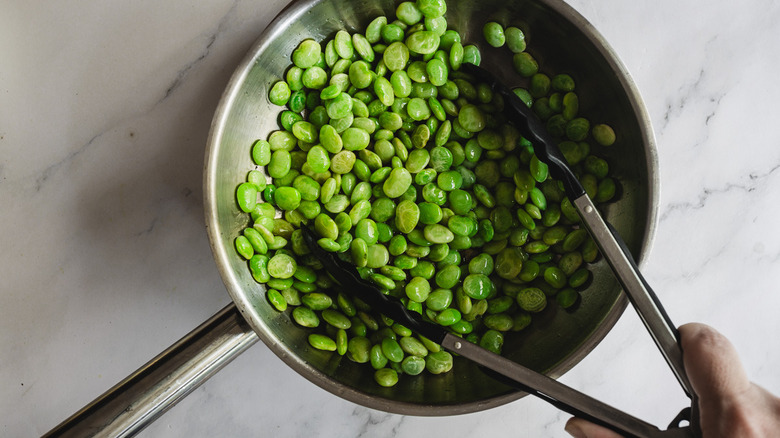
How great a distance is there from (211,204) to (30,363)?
1.24 feet

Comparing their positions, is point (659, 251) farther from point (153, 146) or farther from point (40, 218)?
point (40, 218)

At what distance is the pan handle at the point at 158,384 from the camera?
0.55 metres

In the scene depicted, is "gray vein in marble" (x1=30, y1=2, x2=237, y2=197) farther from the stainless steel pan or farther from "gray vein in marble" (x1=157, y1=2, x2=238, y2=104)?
the stainless steel pan

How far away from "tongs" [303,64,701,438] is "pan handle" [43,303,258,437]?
13cm

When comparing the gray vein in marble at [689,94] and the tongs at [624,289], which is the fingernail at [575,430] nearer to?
the tongs at [624,289]

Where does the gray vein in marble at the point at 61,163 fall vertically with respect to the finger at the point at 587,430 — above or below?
above

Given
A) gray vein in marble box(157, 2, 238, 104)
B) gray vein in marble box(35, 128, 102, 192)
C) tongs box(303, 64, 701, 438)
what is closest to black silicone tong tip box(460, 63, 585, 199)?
tongs box(303, 64, 701, 438)

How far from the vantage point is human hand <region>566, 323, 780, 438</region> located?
18.4 inches

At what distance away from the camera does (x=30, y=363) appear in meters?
0.74

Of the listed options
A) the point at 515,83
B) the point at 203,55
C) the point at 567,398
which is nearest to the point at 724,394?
the point at 567,398

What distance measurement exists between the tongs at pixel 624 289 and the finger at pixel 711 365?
23 mm

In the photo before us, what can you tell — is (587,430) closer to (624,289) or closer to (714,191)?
(624,289)

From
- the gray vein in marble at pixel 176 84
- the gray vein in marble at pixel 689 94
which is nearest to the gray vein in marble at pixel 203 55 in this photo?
the gray vein in marble at pixel 176 84

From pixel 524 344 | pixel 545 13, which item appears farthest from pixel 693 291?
pixel 545 13
